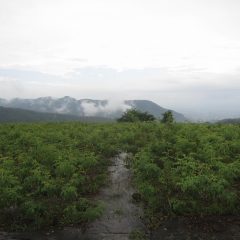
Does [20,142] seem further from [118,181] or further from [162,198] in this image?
[162,198]

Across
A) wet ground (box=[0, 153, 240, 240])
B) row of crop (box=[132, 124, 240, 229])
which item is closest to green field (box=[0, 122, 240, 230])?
row of crop (box=[132, 124, 240, 229])

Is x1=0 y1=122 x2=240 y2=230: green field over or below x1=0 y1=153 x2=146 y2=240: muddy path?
over

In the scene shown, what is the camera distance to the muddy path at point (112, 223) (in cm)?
1142

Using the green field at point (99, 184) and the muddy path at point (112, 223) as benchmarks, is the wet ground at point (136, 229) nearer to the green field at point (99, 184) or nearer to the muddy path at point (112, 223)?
the muddy path at point (112, 223)

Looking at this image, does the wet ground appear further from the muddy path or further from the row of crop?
the row of crop

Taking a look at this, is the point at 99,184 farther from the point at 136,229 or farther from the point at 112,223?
the point at 136,229

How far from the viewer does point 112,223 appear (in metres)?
12.2

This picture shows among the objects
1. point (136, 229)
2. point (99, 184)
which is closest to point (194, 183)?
point (136, 229)

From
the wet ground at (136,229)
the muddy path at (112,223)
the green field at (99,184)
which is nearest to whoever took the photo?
the wet ground at (136,229)

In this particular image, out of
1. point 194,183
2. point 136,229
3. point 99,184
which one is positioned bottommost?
point 136,229

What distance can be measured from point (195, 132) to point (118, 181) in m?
7.18

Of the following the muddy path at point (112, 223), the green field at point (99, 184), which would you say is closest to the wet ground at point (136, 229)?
the muddy path at point (112, 223)

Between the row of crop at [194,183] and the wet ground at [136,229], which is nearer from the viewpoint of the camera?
the wet ground at [136,229]

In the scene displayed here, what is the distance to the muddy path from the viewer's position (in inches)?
450
